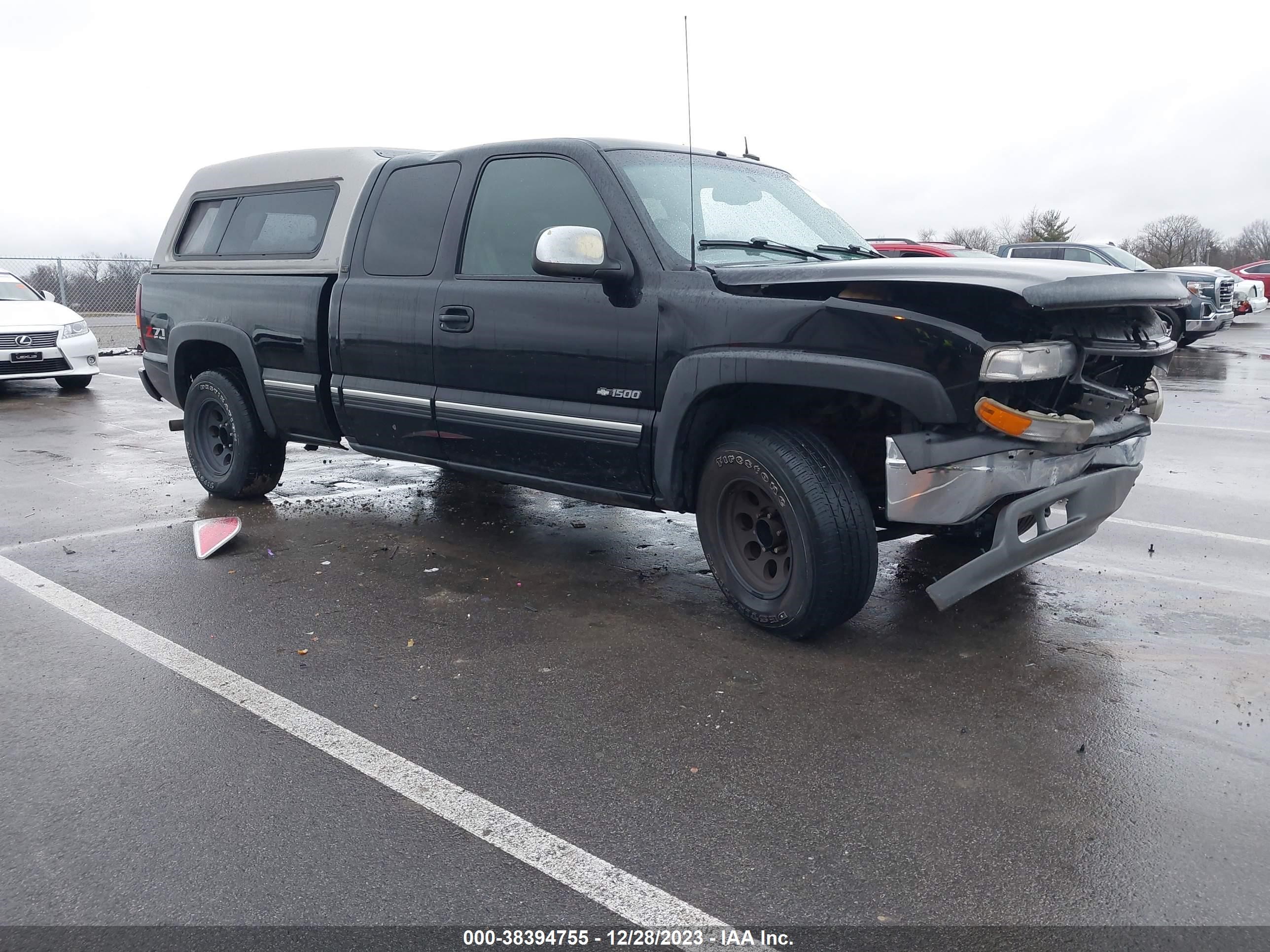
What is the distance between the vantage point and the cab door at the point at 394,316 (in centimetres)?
511

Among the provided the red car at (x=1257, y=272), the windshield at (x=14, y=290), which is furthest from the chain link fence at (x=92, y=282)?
the red car at (x=1257, y=272)

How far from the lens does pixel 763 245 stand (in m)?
4.45

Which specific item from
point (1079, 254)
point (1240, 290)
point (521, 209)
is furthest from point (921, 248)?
point (521, 209)

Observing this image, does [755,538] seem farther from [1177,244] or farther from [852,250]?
[1177,244]

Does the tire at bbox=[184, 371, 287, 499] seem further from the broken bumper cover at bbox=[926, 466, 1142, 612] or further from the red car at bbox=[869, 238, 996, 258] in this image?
the red car at bbox=[869, 238, 996, 258]

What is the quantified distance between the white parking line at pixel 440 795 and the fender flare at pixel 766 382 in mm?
1650

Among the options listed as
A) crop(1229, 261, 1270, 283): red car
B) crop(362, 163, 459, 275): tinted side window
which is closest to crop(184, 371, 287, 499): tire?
crop(362, 163, 459, 275): tinted side window

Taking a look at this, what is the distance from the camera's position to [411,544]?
18.4ft

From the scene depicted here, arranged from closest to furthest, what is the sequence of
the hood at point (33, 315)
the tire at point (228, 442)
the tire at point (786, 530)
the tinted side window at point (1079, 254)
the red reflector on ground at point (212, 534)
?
the tire at point (786, 530) < the red reflector on ground at point (212, 534) < the tire at point (228, 442) < the hood at point (33, 315) < the tinted side window at point (1079, 254)

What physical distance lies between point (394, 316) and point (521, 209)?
0.91 m

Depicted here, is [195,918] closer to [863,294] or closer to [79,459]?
[863,294]

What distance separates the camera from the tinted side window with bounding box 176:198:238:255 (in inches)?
260

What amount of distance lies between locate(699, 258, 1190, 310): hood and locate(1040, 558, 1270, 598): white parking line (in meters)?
1.65

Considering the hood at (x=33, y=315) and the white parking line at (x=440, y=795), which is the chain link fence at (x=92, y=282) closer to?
the hood at (x=33, y=315)
